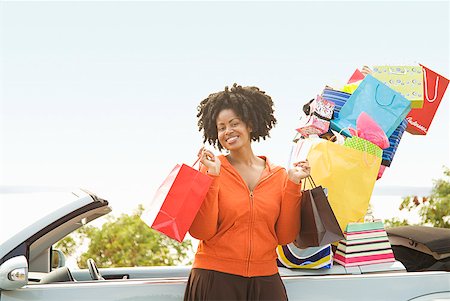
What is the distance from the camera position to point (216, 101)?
10.3 ft

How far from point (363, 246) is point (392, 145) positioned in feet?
1.95

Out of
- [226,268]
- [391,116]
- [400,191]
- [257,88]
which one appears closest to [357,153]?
[391,116]

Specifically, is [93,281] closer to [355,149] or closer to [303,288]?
[303,288]

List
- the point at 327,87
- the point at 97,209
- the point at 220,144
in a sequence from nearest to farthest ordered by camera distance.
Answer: the point at 220,144 → the point at 97,209 → the point at 327,87

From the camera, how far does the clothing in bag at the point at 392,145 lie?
12.2ft

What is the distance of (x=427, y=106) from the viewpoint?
3955 millimetres

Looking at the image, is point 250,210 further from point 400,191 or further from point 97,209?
point 400,191

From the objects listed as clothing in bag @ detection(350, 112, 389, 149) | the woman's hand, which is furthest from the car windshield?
clothing in bag @ detection(350, 112, 389, 149)

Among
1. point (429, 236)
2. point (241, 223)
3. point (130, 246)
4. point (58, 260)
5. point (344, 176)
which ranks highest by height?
point (344, 176)

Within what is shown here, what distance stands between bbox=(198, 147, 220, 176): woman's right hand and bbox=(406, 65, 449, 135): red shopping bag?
1.39 m

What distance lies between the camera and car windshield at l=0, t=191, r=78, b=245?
10.2ft

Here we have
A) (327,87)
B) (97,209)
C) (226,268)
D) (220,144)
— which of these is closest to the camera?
(226,268)

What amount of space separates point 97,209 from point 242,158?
78 cm

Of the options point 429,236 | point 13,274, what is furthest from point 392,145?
point 13,274
